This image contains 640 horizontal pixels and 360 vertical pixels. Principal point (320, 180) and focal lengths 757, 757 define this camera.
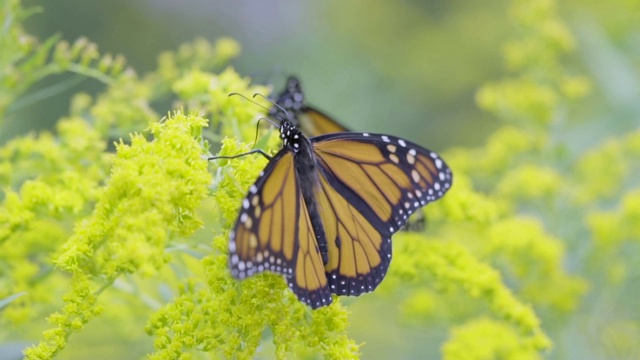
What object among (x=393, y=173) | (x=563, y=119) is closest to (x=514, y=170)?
(x=563, y=119)

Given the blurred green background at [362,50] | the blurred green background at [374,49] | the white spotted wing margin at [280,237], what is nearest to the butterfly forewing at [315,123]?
the white spotted wing margin at [280,237]

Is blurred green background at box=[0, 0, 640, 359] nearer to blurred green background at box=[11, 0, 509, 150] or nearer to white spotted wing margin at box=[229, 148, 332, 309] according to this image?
blurred green background at box=[11, 0, 509, 150]

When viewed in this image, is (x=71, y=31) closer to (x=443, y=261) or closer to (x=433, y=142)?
(x=433, y=142)

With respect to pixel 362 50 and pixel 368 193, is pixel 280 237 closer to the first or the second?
pixel 368 193

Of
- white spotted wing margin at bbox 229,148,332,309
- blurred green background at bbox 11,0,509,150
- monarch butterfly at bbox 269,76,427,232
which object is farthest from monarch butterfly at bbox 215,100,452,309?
blurred green background at bbox 11,0,509,150

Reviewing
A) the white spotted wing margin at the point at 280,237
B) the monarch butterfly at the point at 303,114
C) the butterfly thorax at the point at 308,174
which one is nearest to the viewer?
the white spotted wing margin at the point at 280,237

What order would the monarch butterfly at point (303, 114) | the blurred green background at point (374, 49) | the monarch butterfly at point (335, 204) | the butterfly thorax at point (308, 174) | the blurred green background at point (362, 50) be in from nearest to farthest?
1. the monarch butterfly at point (335, 204)
2. the butterfly thorax at point (308, 174)
3. the monarch butterfly at point (303, 114)
4. the blurred green background at point (374, 49)
5. the blurred green background at point (362, 50)

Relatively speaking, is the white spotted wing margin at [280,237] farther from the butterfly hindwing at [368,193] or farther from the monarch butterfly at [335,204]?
the butterfly hindwing at [368,193]
